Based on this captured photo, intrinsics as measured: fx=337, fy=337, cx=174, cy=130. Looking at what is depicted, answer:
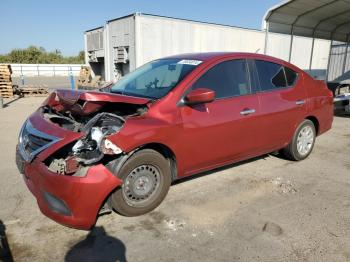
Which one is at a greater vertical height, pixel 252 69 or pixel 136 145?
pixel 252 69

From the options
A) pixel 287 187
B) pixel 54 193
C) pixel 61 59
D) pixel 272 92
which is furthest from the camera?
pixel 61 59

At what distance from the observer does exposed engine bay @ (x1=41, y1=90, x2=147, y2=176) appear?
10.3 feet

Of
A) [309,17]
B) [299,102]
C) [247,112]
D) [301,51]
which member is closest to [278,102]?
[299,102]

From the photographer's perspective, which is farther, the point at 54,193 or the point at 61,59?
the point at 61,59

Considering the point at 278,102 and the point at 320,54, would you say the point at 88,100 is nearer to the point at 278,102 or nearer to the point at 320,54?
the point at 278,102

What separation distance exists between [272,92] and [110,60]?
12590 millimetres

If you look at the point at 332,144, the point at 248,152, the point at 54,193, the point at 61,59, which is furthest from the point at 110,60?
the point at 61,59

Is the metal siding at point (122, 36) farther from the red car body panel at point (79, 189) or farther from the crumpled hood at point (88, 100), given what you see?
the red car body panel at point (79, 189)

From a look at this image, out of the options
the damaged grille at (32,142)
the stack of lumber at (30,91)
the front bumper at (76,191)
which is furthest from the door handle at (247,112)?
the stack of lumber at (30,91)

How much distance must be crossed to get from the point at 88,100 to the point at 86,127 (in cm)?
29

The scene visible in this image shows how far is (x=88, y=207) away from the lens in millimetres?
3109

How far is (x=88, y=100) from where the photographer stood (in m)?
3.43

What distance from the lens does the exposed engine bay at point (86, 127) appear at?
10.3ft

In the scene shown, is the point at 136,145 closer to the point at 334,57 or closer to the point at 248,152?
the point at 248,152
